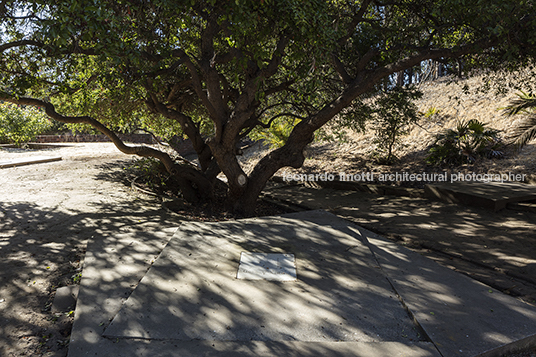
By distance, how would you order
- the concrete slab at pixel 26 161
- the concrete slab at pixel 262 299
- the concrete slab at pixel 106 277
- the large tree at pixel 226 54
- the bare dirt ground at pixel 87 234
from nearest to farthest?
the concrete slab at pixel 106 277 → the concrete slab at pixel 262 299 → the bare dirt ground at pixel 87 234 → the large tree at pixel 226 54 → the concrete slab at pixel 26 161

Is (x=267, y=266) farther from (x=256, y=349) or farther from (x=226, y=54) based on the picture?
(x=226, y=54)

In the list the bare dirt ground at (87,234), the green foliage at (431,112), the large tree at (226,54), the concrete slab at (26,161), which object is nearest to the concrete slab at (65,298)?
the bare dirt ground at (87,234)

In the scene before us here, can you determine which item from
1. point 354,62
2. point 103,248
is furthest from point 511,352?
point 354,62

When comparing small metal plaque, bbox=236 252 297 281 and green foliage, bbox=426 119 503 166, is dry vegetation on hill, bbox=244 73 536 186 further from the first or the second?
small metal plaque, bbox=236 252 297 281

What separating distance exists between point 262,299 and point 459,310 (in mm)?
1748

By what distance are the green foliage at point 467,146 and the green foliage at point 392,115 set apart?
3.88 feet

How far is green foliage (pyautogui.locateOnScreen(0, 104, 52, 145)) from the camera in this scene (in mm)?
14680

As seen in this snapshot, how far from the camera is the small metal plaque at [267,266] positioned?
3617 mm

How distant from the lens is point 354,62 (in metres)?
8.72

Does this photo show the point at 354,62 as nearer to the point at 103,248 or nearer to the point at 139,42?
the point at 139,42

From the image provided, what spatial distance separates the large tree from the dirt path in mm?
→ 1458

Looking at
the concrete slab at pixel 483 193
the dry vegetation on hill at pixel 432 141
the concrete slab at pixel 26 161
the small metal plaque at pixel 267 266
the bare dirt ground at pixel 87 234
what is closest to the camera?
the bare dirt ground at pixel 87 234

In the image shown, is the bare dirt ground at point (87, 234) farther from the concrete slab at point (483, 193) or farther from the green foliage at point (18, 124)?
the green foliage at point (18, 124)

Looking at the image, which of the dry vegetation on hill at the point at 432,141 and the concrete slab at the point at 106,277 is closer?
the concrete slab at the point at 106,277
